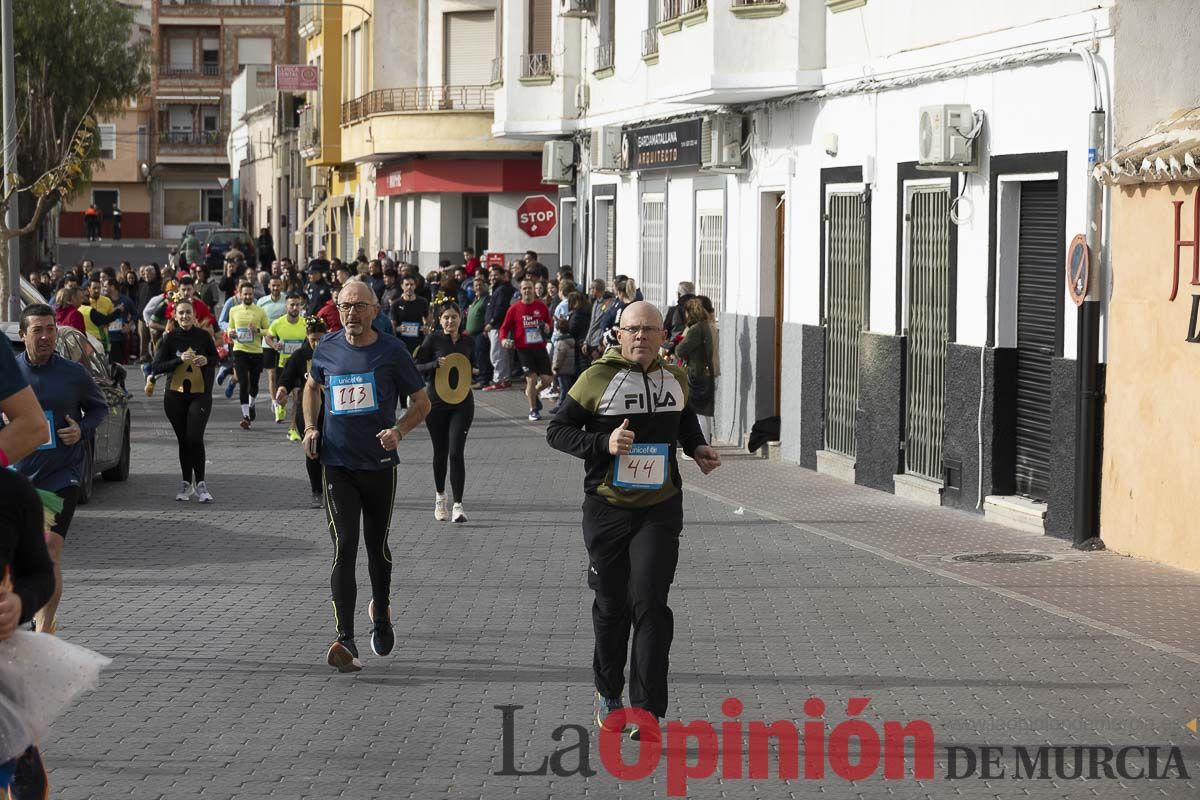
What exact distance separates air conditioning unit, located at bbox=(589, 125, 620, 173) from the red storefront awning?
1413cm

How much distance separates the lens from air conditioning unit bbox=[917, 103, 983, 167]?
16578mm

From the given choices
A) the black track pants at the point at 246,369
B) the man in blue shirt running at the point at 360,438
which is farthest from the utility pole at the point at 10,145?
the man in blue shirt running at the point at 360,438

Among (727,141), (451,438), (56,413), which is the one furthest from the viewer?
Answer: (727,141)

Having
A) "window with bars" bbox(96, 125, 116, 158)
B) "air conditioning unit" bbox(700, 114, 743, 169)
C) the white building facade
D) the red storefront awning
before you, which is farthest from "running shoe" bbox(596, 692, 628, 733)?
"window with bars" bbox(96, 125, 116, 158)

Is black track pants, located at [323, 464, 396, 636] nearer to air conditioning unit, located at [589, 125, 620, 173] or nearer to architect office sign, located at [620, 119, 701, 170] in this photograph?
architect office sign, located at [620, 119, 701, 170]

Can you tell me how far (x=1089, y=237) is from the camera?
1467cm

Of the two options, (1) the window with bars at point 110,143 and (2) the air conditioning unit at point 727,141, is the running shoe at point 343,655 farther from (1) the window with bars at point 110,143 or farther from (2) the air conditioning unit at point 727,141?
(1) the window with bars at point 110,143

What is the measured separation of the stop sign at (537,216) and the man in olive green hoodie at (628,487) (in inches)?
855

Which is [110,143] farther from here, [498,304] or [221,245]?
[498,304]

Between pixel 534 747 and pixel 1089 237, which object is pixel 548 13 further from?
pixel 534 747

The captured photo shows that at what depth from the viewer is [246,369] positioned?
2614 centimetres

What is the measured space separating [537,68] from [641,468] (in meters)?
24.8

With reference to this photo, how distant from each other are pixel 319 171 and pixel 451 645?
5743 cm

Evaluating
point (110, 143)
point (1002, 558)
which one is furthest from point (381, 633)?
point (110, 143)
